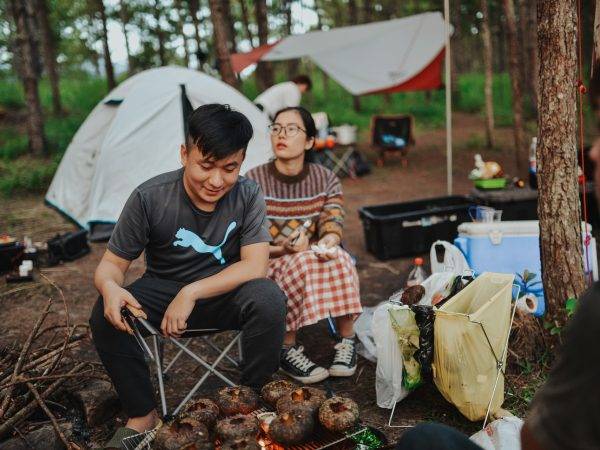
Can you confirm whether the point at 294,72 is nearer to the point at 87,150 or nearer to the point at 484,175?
the point at 87,150

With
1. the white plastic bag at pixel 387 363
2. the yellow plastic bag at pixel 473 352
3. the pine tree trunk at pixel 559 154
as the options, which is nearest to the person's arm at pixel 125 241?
the white plastic bag at pixel 387 363

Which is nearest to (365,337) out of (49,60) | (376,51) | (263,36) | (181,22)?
(376,51)

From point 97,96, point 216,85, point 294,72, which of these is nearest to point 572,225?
point 216,85

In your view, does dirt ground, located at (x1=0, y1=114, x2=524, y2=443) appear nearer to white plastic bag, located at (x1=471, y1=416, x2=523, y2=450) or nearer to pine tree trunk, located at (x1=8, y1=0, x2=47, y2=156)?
white plastic bag, located at (x1=471, y1=416, x2=523, y2=450)

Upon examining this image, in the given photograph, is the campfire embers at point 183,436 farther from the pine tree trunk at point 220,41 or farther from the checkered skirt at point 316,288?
the pine tree trunk at point 220,41

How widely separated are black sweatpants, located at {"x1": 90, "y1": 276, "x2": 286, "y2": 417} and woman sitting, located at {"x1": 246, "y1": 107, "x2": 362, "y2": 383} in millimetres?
511

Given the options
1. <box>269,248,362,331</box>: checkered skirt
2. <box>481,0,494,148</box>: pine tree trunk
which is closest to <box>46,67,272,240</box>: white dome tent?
<box>269,248,362,331</box>: checkered skirt

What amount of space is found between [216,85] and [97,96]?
10.8 meters

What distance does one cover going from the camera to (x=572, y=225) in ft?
9.47

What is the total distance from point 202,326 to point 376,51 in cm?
770

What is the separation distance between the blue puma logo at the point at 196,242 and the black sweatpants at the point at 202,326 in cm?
19

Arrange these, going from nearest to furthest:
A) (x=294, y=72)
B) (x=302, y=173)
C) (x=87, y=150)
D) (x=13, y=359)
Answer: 1. (x=13, y=359)
2. (x=302, y=173)
3. (x=87, y=150)
4. (x=294, y=72)

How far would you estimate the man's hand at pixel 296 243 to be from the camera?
319 cm

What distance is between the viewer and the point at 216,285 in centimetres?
249
